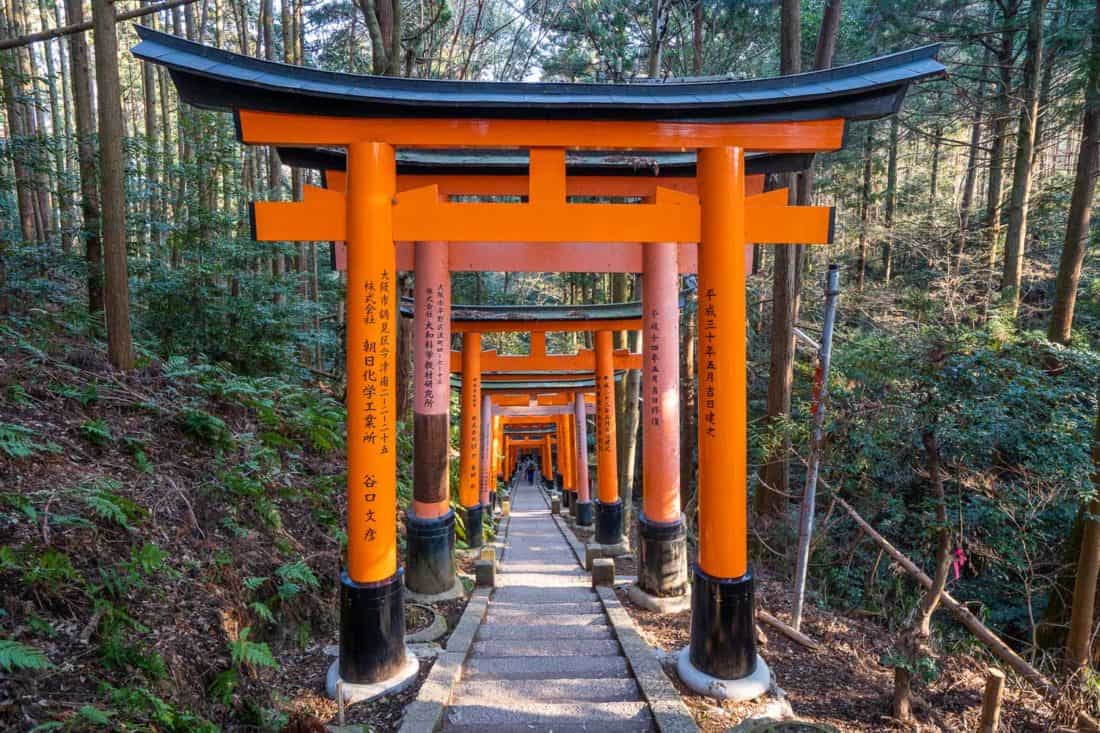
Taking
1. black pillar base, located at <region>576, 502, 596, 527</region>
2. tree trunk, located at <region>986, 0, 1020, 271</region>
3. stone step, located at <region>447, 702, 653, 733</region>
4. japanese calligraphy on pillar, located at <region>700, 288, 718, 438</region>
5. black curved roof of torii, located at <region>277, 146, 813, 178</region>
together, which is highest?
tree trunk, located at <region>986, 0, 1020, 271</region>

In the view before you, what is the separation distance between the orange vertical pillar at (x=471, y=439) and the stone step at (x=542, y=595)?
13.5 ft

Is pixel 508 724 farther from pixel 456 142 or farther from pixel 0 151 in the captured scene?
pixel 0 151

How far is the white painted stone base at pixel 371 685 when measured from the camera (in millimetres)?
4211

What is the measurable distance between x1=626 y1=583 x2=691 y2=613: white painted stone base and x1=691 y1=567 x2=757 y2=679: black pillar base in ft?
5.31

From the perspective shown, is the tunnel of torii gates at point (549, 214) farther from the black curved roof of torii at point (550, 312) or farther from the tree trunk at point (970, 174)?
the tree trunk at point (970, 174)

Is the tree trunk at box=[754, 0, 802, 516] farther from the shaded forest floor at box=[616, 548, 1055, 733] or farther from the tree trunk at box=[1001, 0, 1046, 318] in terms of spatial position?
the tree trunk at box=[1001, 0, 1046, 318]

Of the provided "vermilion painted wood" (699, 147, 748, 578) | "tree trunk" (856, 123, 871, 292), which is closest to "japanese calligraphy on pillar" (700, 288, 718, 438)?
"vermilion painted wood" (699, 147, 748, 578)

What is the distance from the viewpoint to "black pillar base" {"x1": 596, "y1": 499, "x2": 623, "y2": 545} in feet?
36.3

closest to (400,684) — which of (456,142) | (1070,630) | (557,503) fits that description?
(456,142)

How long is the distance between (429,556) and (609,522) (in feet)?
16.7

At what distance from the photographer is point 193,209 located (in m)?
8.17

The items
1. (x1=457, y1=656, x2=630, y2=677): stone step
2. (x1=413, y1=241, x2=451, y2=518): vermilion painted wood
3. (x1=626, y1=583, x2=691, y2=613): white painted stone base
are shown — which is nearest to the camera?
(x1=457, y1=656, x2=630, y2=677): stone step

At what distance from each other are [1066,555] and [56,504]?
9.41 meters

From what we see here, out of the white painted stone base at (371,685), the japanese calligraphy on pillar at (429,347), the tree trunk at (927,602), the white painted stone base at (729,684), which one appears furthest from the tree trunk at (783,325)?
the white painted stone base at (371,685)
